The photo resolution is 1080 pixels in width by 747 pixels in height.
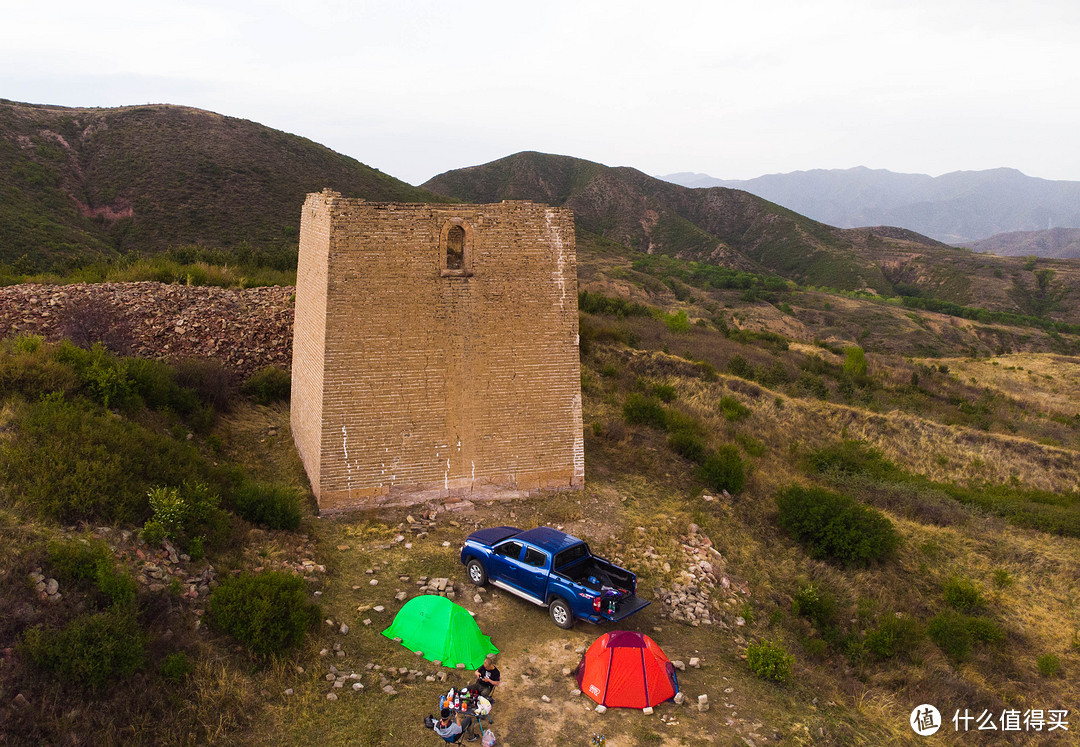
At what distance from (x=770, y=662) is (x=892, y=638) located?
123 inches

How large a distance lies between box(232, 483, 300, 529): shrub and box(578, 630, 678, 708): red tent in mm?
5758

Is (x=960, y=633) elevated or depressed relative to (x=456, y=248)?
depressed

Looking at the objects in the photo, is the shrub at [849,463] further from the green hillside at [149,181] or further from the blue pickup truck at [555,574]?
the green hillside at [149,181]

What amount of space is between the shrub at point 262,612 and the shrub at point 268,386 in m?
9.44

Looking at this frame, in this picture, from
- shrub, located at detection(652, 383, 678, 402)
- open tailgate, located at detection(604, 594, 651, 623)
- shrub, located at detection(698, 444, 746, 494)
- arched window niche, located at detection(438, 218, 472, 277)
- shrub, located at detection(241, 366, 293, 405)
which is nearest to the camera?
open tailgate, located at detection(604, 594, 651, 623)

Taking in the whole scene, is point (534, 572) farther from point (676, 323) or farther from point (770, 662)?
point (676, 323)

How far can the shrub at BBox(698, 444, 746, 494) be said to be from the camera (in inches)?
576

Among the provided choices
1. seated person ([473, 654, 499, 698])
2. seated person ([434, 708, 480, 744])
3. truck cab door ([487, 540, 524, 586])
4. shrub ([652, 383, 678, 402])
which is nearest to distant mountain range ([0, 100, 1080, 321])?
shrub ([652, 383, 678, 402])

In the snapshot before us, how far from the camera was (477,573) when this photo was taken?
975cm

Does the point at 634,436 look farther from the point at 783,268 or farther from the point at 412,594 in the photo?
the point at 783,268

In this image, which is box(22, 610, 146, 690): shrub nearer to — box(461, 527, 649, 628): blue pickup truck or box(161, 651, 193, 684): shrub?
box(161, 651, 193, 684): shrub

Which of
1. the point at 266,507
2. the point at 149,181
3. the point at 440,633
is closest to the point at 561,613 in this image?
the point at 440,633

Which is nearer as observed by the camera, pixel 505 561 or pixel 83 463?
pixel 83 463

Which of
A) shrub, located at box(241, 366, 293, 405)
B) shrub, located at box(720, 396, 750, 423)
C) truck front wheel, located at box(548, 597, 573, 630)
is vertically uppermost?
shrub, located at box(241, 366, 293, 405)
